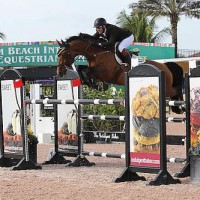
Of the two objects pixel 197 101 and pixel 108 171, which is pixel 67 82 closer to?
pixel 108 171

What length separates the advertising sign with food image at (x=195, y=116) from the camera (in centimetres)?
791

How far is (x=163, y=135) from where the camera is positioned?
7.95 metres

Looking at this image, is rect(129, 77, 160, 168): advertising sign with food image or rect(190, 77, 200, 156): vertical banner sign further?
rect(129, 77, 160, 168): advertising sign with food image

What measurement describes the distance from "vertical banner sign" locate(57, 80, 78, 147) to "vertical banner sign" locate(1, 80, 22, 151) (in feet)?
2.88

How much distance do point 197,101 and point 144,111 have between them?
670mm

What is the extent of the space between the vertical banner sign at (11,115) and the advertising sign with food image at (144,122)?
2.50 meters

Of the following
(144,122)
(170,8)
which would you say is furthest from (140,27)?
(144,122)

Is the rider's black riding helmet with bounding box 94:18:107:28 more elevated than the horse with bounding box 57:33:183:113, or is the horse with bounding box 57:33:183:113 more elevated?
the rider's black riding helmet with bounding box 94:18:107:28

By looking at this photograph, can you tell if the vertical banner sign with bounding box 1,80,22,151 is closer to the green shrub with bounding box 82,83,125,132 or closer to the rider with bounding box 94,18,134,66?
the rider with bounding box 94,18,134,66

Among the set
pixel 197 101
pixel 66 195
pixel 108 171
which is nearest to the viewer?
pixel 66 195

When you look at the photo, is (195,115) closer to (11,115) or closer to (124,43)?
(124,43)

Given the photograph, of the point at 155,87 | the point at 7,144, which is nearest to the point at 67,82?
the point at 7,144

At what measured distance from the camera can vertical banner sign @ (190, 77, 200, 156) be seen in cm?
791

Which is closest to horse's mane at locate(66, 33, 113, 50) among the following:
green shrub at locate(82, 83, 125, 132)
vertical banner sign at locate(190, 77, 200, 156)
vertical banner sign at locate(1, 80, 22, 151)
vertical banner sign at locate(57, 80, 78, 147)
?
vertical banner sign at locate(57, 80, 78, 147)
